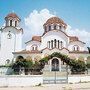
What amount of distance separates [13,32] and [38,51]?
720 centimetres

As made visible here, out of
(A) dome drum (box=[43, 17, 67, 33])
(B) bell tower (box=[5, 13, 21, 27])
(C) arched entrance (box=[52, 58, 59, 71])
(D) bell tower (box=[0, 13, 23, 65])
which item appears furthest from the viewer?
(A) dome drum (box=[43, 17, 67, 33])

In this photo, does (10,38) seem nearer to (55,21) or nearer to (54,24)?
(54,24)

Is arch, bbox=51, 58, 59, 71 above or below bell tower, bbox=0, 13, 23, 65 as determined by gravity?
below

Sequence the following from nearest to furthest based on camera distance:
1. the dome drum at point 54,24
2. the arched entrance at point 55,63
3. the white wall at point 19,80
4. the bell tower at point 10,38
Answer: the white wall at point 19,80, the arched entrance at point 55,63, the bell tower at point 10,38, the dome drum at point 54,24

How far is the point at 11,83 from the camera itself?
75.9ft

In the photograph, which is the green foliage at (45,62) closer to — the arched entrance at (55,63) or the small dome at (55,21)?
the arched entrance at (55,63)

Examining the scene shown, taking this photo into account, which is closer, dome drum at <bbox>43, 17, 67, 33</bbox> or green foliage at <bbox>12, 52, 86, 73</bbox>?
green foliage at <bbox>12, 52, 86, 73</bbox>

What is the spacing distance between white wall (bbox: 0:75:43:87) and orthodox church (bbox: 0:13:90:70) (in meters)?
18.2

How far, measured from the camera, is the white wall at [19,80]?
23.1 metres

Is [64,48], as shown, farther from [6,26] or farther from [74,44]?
[6,26]

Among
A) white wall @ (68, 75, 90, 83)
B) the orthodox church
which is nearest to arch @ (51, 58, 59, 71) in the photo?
the orthodox church

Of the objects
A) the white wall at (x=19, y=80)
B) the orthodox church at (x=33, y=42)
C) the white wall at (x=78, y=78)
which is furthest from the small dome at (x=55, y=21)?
the white wall at (x=19, y=80)

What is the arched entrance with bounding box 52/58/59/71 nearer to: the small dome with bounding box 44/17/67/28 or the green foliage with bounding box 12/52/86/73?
the green foliage with bounding box 12/52/86/73

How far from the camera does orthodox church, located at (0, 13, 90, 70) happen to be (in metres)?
42.8
